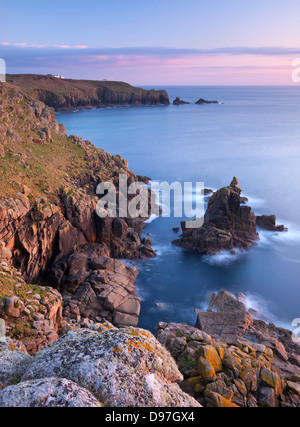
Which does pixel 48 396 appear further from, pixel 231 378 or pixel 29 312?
pixel 29 312

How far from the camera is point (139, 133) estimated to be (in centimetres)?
11388

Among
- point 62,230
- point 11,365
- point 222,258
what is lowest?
point 222,258

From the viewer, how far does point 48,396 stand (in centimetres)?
562

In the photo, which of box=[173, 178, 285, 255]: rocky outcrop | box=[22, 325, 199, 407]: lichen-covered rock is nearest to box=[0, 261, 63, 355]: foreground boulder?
box=[22, 325, 199, 407]: lichen-covered rock

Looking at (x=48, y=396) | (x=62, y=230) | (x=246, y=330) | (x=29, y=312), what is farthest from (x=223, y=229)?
(x=48, y=396)

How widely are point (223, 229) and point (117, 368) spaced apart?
36.9 meters

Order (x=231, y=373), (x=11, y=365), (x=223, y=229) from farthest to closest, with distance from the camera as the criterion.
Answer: (x=223, y=229) → (x=231, y=373) → (x=11, y=365)

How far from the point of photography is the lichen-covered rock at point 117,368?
6.24 meters

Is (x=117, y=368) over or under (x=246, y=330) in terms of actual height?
over

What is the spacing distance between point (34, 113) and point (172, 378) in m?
49.3

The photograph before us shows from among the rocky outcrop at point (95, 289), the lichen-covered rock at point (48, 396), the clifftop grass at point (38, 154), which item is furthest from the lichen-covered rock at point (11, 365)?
the clifftop grass at point (38, 154)

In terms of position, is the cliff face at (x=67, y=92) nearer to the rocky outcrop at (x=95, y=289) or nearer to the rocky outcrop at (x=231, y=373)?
the rocky outcrop at (x=95, y=289)

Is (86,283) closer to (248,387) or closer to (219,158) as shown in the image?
(248,387)

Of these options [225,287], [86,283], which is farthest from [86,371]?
[225,287]
